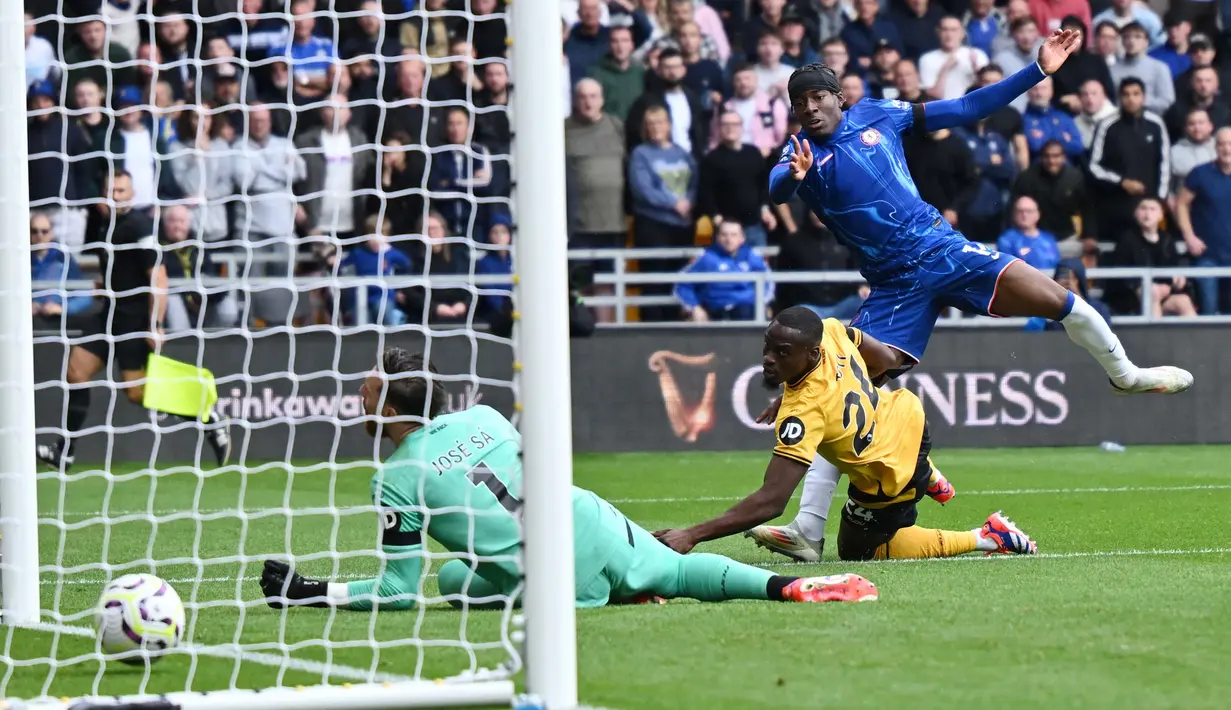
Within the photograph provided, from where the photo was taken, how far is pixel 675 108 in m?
14.3

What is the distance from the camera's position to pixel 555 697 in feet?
13.5

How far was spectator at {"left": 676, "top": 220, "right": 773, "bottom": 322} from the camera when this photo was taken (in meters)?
14.4

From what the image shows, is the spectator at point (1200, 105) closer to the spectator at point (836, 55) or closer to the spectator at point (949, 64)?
the spectator at point (949, 64)

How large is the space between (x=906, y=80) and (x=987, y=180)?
1.08m

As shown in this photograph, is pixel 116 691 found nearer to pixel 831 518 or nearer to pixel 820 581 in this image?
pixel 820 581

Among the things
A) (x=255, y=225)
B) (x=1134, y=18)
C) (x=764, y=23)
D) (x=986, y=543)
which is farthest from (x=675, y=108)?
(x=986, y=543)

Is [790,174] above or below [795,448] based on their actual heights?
above

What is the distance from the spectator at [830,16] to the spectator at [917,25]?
0.42 meters

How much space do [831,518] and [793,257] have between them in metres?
5.68

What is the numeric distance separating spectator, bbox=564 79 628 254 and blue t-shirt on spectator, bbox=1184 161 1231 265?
502 centimetres

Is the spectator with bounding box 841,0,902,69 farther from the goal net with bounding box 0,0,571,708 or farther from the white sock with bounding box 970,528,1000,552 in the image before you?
the white sock with bounding box 970,528,1000,552

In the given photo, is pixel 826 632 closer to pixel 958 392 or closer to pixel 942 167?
pixel 958 392

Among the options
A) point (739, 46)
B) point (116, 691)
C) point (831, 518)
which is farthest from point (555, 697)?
point (739, 46)

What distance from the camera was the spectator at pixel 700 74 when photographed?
47.6 ft
